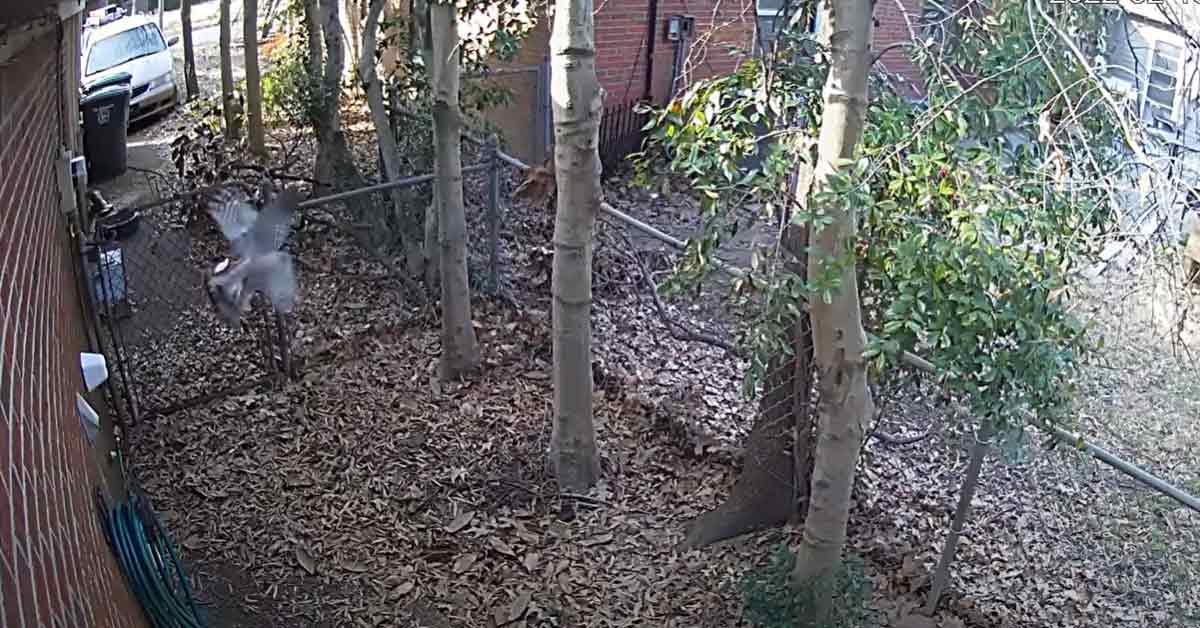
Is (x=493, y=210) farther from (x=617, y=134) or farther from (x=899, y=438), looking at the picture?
(x=617, y=134)

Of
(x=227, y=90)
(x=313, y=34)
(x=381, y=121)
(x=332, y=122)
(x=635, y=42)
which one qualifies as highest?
(x=313, y=34)

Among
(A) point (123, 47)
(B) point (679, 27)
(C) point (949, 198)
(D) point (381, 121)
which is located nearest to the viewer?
(C) point (949, 198)

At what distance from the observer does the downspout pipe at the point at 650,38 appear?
11.6 m

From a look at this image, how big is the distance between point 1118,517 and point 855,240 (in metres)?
3.02

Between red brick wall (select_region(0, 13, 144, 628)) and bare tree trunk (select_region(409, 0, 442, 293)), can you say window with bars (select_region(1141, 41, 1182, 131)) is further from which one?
A: bare tree trunk (select_region(409, 0, 442, 293))

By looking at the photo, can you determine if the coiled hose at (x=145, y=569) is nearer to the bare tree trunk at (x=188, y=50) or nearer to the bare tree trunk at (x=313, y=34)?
the bare tree trunk at (x=313, y=34)

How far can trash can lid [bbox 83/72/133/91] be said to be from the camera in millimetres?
12699

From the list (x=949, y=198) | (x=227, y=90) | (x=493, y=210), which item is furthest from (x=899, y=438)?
(x=227, y=90)

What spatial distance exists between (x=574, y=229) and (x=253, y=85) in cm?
693

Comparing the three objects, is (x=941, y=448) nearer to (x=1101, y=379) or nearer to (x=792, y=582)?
(x=1101, y=379)

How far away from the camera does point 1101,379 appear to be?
7016mm

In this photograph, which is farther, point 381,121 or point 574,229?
point 381,121

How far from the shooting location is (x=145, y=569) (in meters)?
3.90

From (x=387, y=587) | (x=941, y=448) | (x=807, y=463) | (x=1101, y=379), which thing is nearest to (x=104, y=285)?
(x=387, y=587)
